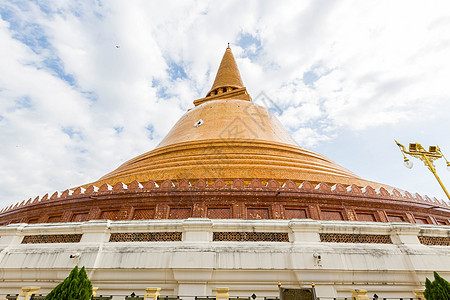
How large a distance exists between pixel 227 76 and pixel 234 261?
24.3 metres

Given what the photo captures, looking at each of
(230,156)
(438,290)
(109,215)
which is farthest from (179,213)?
(438,290)

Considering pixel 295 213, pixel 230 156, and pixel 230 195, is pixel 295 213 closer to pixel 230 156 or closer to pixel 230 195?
pixel 230 195

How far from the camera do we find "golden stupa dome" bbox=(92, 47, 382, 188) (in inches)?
313

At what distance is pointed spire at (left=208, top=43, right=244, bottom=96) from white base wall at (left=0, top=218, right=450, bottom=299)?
21597 mm

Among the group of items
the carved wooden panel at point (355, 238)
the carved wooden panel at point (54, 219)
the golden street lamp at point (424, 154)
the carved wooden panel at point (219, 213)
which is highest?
the golden street lamp at point (424, 154)

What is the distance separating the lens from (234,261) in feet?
15.7

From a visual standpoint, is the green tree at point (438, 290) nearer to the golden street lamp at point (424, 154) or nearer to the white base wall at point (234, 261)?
the white base wall at point (234, 261)

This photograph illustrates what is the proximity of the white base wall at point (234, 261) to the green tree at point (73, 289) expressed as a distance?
1140 mm

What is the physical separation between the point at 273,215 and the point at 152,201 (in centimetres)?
351

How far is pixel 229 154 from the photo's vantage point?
9469 millimetres

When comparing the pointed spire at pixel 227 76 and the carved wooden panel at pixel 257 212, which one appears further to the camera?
the pointed spire at pixel 227 76

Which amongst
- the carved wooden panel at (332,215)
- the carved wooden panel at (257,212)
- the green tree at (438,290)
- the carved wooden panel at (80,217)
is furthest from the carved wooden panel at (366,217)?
the carved wooden panel at (80,217)

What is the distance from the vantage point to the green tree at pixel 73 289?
11.8 ft

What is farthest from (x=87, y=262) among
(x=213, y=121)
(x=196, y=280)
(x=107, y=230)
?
(x=213, y=121)
